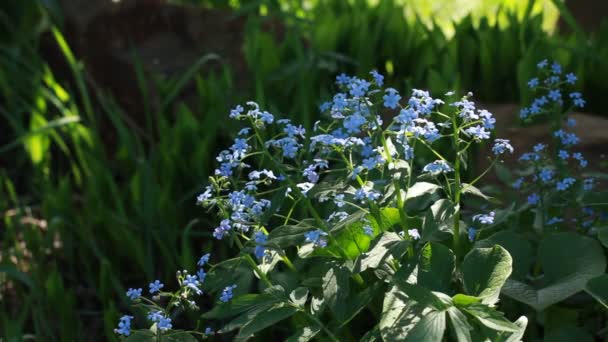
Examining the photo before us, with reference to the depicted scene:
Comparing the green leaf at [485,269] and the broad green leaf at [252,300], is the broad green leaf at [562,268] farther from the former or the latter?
the broad green leaf at [252,300]

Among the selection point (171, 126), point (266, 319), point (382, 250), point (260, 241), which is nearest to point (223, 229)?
point (260, 241)

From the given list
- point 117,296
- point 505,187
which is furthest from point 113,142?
point 505,187

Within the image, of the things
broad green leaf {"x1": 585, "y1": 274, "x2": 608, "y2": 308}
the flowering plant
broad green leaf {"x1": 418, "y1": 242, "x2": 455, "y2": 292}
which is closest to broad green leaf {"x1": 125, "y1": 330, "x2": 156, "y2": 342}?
the flowering plant

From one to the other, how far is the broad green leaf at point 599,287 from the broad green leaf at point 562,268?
2 centimetres

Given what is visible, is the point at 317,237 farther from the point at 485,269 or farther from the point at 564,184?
the point at 564,184

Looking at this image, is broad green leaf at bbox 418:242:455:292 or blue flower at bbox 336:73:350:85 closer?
broad green leaf at bbox 418:242:455:292

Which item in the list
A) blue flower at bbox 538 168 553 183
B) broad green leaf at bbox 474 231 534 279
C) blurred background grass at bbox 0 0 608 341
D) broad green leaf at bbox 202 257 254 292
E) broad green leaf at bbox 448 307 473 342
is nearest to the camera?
broad green leaf at bbox 448 307 473 342

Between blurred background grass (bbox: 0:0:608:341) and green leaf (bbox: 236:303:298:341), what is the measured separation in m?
0.63

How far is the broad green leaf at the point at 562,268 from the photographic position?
147 cm

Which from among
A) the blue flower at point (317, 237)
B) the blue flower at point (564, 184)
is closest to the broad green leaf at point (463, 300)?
the blue flower at point (317, 237)

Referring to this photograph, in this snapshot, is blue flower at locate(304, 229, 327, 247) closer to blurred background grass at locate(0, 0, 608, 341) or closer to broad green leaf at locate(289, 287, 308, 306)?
broad green leaf at locate(289, 287, 308, 306)

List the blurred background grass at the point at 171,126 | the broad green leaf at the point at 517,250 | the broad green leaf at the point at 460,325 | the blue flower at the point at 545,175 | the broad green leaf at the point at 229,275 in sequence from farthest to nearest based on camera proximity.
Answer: the blurred background grass at the point at 171,126 → the blue flower at the point at 545,175 → the broad green leaf at the point at 517,250 → the broad green leaf at the point at 229,275 → the broad green leaf at the point at 460,325

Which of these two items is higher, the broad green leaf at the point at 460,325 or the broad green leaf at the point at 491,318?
the broad green leaf at the point at 460,325

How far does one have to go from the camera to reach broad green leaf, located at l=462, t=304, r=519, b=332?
125 centimetres
